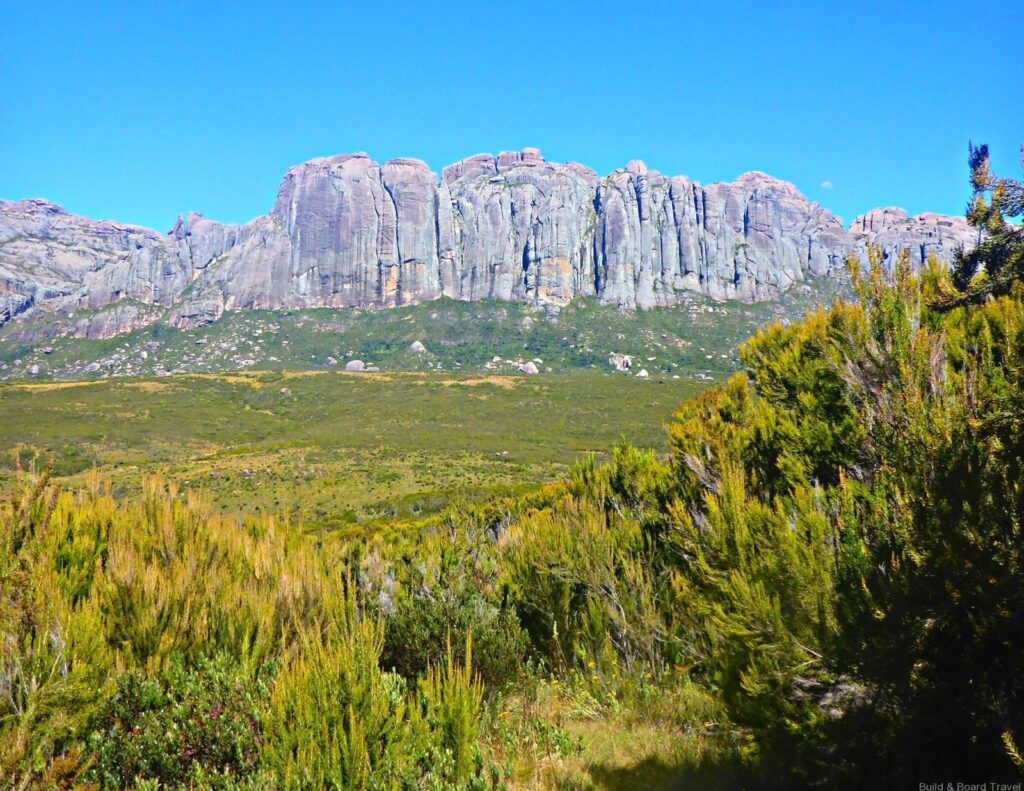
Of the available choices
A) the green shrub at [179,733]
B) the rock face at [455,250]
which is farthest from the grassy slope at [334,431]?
the rock face at [455,250]

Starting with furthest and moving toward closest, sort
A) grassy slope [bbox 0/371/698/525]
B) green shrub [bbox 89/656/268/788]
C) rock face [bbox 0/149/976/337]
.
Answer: rock face [bbox 0/149/976/337], grassy slope [bbox 0/371/698/525], green shrub [bbox 89/656/268/788]

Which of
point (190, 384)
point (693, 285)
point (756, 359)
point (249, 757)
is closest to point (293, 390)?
point (190, 384)

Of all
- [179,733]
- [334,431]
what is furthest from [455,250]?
[179,733]

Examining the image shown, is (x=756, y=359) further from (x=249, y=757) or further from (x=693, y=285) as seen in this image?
(x=693, y=285)

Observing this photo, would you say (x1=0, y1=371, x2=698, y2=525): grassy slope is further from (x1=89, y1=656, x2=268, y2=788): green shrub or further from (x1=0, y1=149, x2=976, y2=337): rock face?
(x1=0, y1=149, x2=976, y2=337): rock face

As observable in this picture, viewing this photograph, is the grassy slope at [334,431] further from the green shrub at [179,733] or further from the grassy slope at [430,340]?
the grassy slope at [430,340]

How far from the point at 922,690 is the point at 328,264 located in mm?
177986

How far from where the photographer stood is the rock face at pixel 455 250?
530ft

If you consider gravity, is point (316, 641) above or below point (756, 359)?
below

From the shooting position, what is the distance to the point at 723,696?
3344mm

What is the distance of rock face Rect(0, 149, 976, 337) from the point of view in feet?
530

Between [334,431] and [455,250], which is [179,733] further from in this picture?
[455,250]

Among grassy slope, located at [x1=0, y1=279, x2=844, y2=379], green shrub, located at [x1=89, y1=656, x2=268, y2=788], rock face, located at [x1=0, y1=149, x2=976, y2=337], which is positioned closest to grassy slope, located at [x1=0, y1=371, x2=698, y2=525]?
green shrub, located at [x1=89, y1=656, x2=268, y2=788]

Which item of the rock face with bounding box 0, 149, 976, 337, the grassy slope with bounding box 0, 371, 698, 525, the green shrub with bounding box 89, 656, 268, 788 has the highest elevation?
the rock face with bounding box 0, 149, 976, 337
